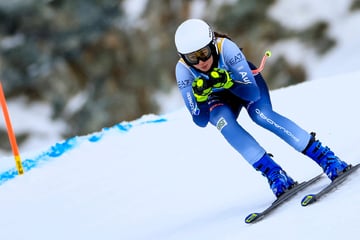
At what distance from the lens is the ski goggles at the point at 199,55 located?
4.31 meters

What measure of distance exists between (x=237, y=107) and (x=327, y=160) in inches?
33.0

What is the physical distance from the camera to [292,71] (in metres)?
24.8

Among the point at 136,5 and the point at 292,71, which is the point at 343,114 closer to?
the point at 292,71

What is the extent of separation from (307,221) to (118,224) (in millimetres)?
2570

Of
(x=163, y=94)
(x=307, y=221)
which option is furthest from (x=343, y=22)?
(x=307, y=221)

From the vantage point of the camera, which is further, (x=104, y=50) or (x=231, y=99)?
(x=104, y=50)

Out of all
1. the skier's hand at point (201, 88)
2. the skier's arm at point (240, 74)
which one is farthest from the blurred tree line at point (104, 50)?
the skier's hand at point (201, 88)

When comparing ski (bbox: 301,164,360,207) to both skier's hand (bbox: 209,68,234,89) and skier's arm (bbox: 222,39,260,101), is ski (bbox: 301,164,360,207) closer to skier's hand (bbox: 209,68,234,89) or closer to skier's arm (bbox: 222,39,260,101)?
skier's arm (bbox: 222,39,260,101)

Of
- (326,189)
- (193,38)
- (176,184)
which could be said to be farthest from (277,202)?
(176,184)

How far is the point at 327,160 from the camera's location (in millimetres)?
4250

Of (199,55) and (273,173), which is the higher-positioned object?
(199,55)

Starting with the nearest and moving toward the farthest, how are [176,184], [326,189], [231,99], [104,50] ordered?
1. [326,189]
2. [231,99]
3. [176,184]
4. [104,50]

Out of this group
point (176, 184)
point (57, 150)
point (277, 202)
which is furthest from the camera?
point (57, 150)

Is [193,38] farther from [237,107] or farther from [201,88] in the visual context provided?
[237,107]
